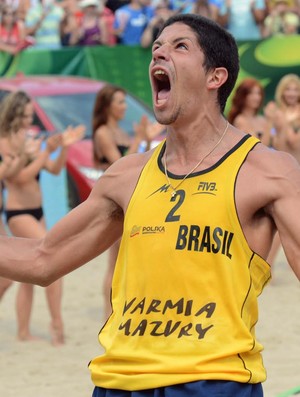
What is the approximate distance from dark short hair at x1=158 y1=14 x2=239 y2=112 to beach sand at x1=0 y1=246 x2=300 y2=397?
3858 mm

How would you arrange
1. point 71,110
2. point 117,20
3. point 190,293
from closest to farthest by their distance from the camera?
1. point 190,293
2. point 71,110
3. point 117,20

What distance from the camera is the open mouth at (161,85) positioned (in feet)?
11.8

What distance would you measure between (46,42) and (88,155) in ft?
12.9

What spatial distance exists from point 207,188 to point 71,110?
423 inches

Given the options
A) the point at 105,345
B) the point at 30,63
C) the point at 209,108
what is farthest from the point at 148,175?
the point at 30,63

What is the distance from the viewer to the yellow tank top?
351 cm

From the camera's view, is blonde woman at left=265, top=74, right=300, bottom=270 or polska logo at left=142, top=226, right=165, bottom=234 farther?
blonde woman at left=265, top=74, right=300, bottom=270

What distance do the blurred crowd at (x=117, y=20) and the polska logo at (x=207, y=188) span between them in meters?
12.8

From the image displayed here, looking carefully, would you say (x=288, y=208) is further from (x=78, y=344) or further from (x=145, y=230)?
(x=78, y=344)

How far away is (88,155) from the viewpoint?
1359 cm

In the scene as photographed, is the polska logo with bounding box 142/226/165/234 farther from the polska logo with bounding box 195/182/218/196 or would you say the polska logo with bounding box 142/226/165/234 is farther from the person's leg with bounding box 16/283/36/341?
the person's leg with bounding box 16/283/36/341

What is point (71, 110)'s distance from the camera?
14.2m

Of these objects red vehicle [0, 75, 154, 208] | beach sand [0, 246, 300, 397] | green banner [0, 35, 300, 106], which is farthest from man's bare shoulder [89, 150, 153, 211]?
green banner [0, 35, 300, 106]

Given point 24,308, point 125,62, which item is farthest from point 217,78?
point 125,62
